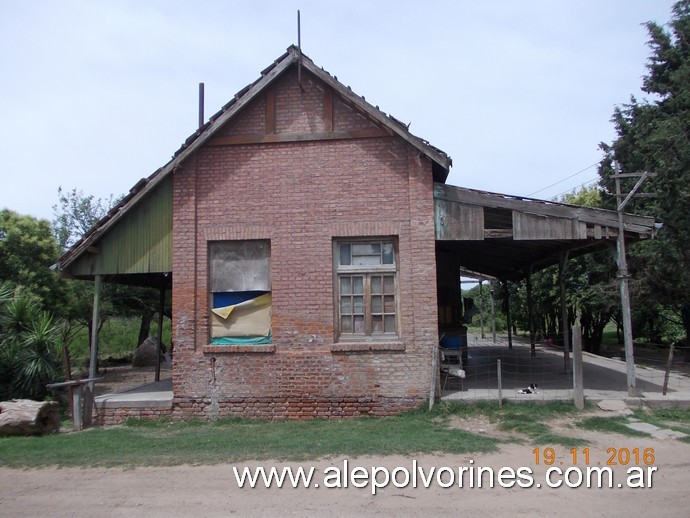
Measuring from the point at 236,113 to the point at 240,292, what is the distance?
345 cm

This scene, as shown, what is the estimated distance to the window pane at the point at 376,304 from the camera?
10.7 meters

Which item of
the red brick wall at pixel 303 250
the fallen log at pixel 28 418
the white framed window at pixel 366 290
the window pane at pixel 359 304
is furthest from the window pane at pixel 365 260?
the fallen log at pixel 28 418

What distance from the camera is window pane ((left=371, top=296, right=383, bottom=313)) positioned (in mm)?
10703

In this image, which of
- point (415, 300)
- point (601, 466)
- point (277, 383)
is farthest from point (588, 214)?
point (277, 383)

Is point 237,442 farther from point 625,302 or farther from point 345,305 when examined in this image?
point 625,302

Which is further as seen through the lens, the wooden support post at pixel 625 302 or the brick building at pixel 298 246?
the brick building at pixel 298 246

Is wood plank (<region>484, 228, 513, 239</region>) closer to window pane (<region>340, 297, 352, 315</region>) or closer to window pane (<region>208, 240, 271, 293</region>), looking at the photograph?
window pane (<region>340, 297, 352, 315</region>)

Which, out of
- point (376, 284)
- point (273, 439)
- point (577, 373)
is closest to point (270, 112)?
point (376, 284)

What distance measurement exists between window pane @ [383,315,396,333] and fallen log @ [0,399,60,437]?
622cm

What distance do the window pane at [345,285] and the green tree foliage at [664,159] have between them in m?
9.72

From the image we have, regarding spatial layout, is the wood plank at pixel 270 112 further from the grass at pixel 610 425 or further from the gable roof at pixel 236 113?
the grass at pixel 610 425

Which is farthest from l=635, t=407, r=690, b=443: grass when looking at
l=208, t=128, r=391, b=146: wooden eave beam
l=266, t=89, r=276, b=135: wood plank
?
l=266, t=89, r=276, b=135: wood plank

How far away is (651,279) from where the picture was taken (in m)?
16.7

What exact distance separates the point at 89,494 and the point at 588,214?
9.21m
